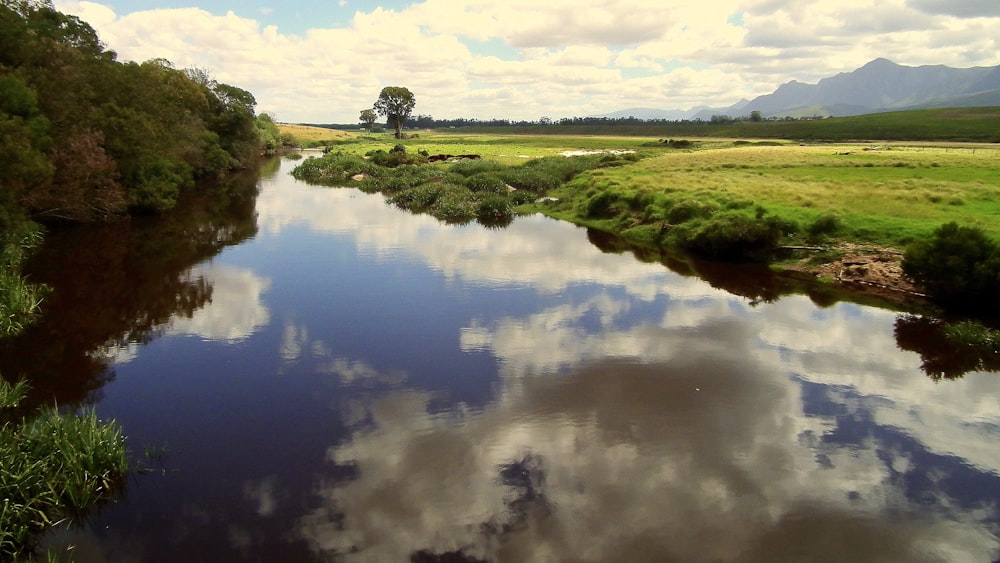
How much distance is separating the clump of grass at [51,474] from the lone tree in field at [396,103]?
151m

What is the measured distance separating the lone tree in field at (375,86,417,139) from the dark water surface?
13380cm

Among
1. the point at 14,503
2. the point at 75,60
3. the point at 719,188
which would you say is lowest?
the point at 14,503

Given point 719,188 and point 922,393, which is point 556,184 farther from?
point 922,393

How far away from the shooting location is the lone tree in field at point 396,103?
504 feet

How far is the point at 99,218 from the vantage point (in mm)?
40812

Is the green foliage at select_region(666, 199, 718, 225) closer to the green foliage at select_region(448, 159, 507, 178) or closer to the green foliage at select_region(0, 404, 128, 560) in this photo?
the green foliage at select_region(0, 404, 128, 560)

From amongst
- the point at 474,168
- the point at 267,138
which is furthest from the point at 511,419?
the point at 267,138

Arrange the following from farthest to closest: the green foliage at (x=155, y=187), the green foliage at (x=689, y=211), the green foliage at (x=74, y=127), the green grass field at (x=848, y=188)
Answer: the green foliage at (x=155, y=187) → the green foliage at (x=689, y=211) → the green grass field at (x=848, y=188) → the green foliage at (x=74, y=127)

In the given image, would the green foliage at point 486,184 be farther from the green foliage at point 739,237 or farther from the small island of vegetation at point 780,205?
the green foliage at point 739,237

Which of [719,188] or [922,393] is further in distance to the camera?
[719,188]

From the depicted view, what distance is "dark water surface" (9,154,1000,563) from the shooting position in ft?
37.0

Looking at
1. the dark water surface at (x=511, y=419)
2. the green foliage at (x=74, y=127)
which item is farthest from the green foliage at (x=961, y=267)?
the green foliage at (x=74, y=127)

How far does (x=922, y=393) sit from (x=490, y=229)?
29.7 m

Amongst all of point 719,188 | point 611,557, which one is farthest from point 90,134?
point 719,188
